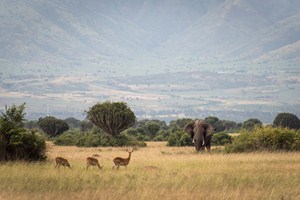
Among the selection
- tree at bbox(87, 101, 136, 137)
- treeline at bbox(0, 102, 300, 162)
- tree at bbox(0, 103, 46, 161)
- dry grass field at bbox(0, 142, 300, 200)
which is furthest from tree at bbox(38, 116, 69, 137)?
dry grass field at bbox(0, 142, 300, 200)

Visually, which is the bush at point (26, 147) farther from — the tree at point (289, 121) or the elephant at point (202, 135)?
the tree at point (289, 121)

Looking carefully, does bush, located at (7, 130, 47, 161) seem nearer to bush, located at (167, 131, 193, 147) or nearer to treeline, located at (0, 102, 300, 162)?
treeline, located at (0, 102, 300, 162)

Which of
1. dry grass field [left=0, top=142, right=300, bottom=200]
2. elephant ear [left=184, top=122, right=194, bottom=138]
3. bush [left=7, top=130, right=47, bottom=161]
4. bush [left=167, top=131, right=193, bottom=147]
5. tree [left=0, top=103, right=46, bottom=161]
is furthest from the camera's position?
bush [left=167, top=131, right=193, bottom=147]

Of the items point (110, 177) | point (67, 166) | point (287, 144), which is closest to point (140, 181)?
point (110, 177)

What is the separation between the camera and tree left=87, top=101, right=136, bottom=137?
5756 centimetres

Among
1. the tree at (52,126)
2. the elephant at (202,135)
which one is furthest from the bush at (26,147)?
the tree at (52,126)

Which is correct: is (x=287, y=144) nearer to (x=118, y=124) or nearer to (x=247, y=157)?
(x=247, y=157)

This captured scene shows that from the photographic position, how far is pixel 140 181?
71.3 ft

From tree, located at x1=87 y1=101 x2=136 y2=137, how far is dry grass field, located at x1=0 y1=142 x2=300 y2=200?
2933 centimetres

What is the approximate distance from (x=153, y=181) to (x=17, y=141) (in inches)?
276

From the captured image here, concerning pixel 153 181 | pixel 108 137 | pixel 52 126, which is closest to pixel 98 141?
pixel 108 137

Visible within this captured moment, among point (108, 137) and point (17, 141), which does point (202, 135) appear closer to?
point (108, 137)

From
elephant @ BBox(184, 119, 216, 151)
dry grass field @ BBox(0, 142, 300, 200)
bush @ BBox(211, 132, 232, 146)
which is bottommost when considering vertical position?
dry grass field @ BBox(0, 142, 300, 200)

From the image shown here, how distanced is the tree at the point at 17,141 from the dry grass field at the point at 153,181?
4.12ft
